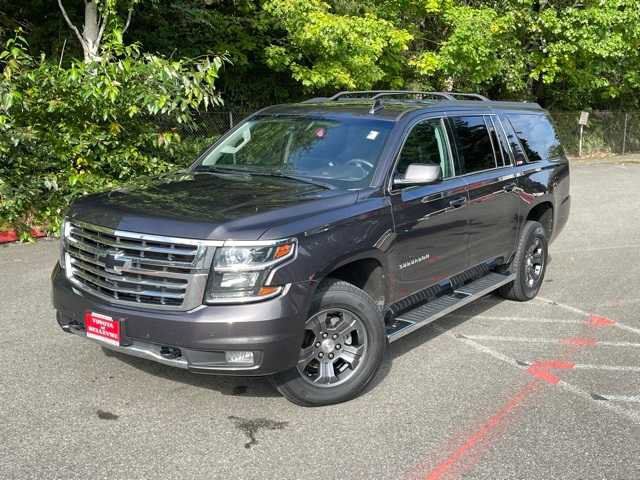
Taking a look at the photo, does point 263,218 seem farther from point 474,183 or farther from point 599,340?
point 599,340

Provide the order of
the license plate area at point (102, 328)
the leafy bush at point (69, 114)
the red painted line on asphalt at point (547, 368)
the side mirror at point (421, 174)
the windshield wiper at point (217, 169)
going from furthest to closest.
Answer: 1. the leafy bush at point (69, 114)
2. the windshield wiper at point (217, 169)
3. the red painted line on asphalt at point (547, 368)
4. the side mirror at point (421, 174)
5. the license plate area at point (102, 328)

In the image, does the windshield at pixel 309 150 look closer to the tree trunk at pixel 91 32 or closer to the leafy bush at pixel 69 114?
the leafy bush at pixel 69 114

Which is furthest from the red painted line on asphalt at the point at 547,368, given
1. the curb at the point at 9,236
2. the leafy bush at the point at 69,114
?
the curb at the point at 9,236

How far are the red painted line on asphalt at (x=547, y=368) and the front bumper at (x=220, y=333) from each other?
6.49 ft

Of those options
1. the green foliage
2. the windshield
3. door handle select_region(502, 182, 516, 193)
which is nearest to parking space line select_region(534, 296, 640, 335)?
door handle select_region(502, 182, 516, 193)

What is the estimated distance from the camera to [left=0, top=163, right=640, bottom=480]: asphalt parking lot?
351cm

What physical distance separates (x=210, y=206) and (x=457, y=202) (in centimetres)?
209

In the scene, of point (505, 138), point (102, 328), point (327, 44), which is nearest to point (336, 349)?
point (102, 328)

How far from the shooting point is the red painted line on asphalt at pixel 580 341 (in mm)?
5477

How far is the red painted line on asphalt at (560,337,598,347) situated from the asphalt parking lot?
0.6 inches

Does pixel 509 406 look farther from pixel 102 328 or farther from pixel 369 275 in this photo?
pixel 102 328

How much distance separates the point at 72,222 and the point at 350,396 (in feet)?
6.85

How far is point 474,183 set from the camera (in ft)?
17.9

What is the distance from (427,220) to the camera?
484 centimetres
